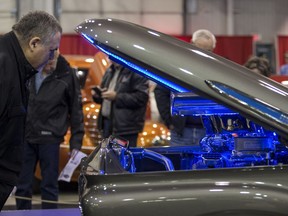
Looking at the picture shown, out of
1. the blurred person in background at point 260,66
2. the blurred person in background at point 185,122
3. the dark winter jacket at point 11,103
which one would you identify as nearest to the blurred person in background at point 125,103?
the blurred person in background at point 185,122

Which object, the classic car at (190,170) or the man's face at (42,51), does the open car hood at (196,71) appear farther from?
the man's face at (42,51)

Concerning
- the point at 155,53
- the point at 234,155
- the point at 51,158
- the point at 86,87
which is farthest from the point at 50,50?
the point at 86,87

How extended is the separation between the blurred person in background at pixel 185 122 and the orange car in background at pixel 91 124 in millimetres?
1590

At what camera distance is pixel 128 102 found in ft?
22.2

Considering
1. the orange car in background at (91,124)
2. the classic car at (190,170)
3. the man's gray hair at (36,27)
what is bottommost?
the orange car in background at (91,124)

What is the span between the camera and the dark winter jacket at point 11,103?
3.08 metres

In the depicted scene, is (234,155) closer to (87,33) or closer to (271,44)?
(87,33)

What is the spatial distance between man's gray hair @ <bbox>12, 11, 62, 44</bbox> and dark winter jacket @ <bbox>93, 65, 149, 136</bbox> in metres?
3.60

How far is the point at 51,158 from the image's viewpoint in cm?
579

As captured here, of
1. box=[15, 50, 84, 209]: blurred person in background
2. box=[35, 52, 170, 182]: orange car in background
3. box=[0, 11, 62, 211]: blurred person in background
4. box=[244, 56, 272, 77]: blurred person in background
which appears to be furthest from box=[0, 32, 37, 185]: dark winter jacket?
box=[35, 52, 170, 182]: orange car in background

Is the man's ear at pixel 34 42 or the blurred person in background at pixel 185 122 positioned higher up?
the man's ear at pixel 34 42

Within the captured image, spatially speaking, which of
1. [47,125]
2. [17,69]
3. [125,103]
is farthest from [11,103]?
[125,103]

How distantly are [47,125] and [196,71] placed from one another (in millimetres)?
3373

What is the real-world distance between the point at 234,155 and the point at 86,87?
19.2ft
